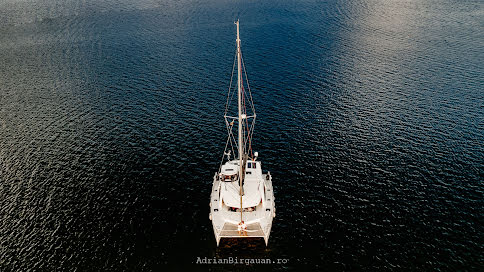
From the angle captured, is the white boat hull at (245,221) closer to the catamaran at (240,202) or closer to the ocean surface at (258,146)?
the catamaran at (240,202)

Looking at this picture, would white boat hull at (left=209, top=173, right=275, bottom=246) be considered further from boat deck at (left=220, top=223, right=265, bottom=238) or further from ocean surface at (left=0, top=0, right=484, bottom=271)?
ocean surface at (left=0, top=0, right=484, bottom=271)

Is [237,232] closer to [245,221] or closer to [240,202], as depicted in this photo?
[245,221]

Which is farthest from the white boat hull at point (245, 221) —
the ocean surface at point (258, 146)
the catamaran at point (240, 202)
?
the ocean surface at point (258, 146)

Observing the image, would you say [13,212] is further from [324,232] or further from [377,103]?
[377,103]

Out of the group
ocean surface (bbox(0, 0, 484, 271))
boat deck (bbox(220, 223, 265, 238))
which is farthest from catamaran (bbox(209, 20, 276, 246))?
ocean surface (bbox(0, 0, 484, 271))

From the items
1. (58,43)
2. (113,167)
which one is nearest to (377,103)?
(113,167)

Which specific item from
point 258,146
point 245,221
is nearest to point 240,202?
point 245,221

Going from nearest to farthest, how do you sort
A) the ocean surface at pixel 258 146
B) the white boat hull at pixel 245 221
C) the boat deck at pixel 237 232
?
1. the white boat hull at pixel 245 221
2. the boat deck at pixel 237 232
3. the ocean surface at pixel 258 146

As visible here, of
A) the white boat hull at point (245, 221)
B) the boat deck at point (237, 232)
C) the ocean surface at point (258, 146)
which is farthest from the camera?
the ocean surface at point (258, 146)
